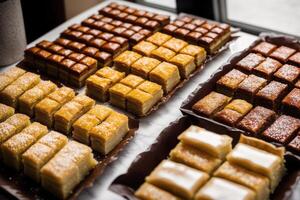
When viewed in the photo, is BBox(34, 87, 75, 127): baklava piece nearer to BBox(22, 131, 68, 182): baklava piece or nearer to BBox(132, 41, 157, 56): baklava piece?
BBox(22, 131, 68, 182): baklava piece

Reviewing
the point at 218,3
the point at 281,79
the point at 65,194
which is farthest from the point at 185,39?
the point at 65,194

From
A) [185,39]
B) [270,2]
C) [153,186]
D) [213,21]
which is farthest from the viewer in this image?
[270,2]

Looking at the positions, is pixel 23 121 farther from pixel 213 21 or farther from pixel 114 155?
pixel 213 21

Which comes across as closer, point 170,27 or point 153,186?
point 153,186

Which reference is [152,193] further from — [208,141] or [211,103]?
[211,103]

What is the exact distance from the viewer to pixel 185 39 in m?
5.29

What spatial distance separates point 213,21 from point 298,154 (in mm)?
2421

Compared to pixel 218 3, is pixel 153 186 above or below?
below

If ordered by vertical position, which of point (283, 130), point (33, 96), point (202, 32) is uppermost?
point (202, 32)

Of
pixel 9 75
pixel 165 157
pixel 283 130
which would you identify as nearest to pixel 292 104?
pixel 283 130

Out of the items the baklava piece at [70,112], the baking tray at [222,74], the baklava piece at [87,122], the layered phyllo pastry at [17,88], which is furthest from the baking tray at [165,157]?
the layered phyllo pastry at [17,88]

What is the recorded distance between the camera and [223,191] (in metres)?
3.21

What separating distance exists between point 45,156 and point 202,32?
2.45 meters

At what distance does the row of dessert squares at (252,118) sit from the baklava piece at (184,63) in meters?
0.55
